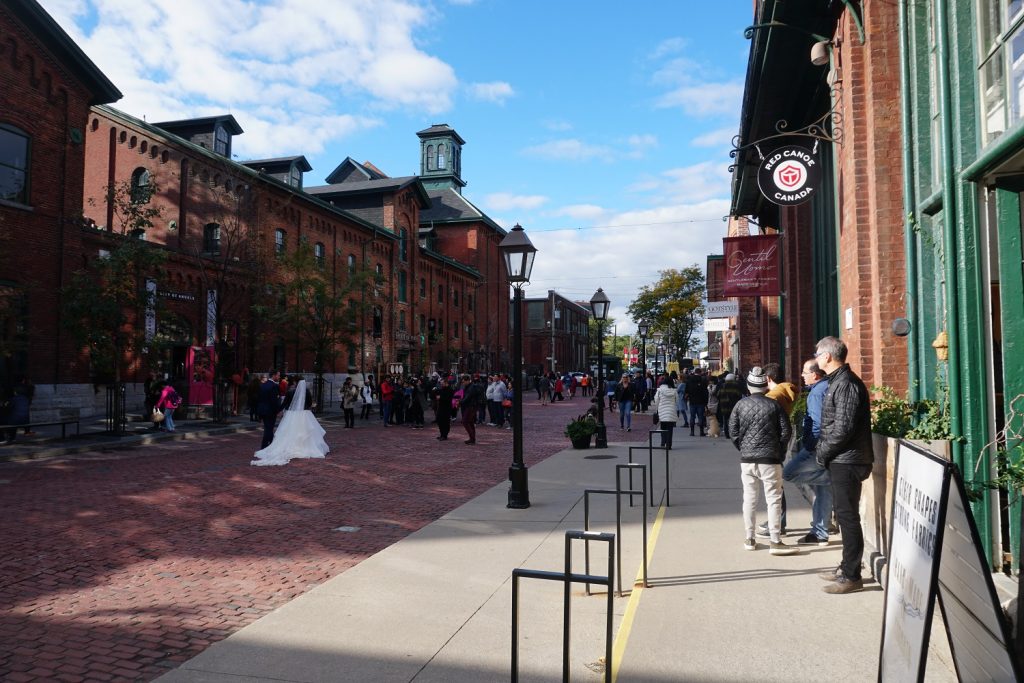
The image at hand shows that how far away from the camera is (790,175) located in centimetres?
972

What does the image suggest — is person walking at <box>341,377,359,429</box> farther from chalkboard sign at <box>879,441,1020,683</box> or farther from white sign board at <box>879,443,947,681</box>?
chalkboard sign at <box>879,441,1020,683</box>

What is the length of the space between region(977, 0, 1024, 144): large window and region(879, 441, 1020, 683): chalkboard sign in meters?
2.64

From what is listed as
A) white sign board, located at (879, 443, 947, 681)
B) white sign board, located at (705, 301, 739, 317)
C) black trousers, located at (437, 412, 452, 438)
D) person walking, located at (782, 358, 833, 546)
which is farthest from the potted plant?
white sign board, located at (879, 443, 947, 681)

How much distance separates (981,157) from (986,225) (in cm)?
53

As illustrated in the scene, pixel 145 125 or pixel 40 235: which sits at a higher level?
pixel 145 125

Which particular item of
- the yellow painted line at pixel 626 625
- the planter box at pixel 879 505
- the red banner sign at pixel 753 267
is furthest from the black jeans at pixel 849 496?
the red banner sign at pixel 753 267

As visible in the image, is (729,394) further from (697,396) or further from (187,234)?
(187,234)

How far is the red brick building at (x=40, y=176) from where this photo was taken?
2100 centimetres

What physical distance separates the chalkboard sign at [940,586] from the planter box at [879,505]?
2261 millimetres

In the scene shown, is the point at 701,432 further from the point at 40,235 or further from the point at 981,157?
the point at 40,235

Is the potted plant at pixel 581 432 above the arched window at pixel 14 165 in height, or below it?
below

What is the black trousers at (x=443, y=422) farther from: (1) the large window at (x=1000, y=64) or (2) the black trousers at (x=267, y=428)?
(1) the large window at (x=1000, y=64)

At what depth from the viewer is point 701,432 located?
63.8 ft

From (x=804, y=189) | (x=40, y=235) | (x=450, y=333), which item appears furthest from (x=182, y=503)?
(x=450, y=333)
